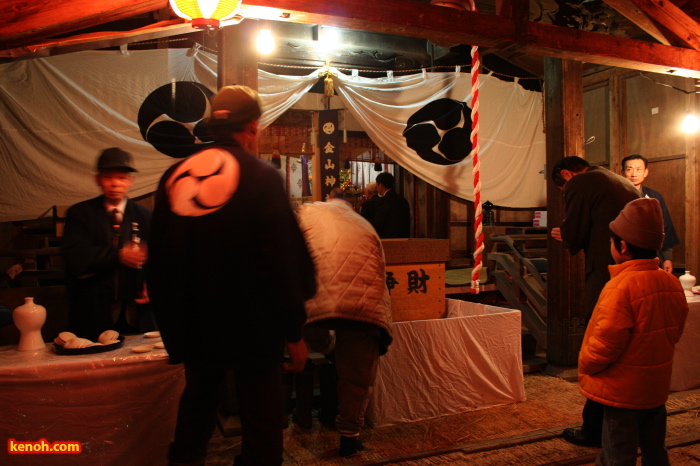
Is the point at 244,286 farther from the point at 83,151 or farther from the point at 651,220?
the point at 83,151

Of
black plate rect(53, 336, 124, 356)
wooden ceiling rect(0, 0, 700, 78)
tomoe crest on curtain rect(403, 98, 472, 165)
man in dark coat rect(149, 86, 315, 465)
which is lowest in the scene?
black plate rect(53, 336, 124, 356)

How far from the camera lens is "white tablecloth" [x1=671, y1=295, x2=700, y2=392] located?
19.2 ft

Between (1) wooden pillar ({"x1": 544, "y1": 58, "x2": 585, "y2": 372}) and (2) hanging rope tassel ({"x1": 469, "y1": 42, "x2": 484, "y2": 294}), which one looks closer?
(2) hanging rope tassel ({"x1": 469, "y1": 42, "x2": 484, "y2": 294})

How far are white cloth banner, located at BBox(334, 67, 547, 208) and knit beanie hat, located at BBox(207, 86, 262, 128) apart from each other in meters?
5.26

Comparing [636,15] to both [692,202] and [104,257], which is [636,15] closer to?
[692,202]

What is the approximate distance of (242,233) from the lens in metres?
2.40

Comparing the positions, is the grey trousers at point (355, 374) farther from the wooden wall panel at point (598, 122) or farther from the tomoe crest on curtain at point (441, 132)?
the wooden wall panel at point (598, 122)

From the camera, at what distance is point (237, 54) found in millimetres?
4895

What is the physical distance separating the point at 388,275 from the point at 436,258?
24.0 inches

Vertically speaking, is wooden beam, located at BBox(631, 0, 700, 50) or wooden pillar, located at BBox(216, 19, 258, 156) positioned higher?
wooden beam, located at BBox(631, 0, 700, 50)

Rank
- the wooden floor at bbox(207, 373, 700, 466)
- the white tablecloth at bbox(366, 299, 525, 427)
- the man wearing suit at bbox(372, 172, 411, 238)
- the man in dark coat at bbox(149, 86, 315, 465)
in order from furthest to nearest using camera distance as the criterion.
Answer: the man wearing suit at bbox(372, 172, 411, 238) → the white tablecloth at bbox(366, 299, 525, 427) → the wooden floor at bbox(207, 373, 700, 466) → the man in dark coat at bbox(149, 86, 315, 465)

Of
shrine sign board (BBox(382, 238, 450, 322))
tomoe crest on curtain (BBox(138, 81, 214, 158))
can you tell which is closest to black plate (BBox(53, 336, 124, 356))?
shrine sign board (BBox(382, 238, 450, 322))

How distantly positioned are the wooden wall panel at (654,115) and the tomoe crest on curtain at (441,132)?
4398mm

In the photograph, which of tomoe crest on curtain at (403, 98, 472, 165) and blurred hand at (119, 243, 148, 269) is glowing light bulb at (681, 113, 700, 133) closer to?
tomoe crest on curtain at (403, 98, 472, 165)
